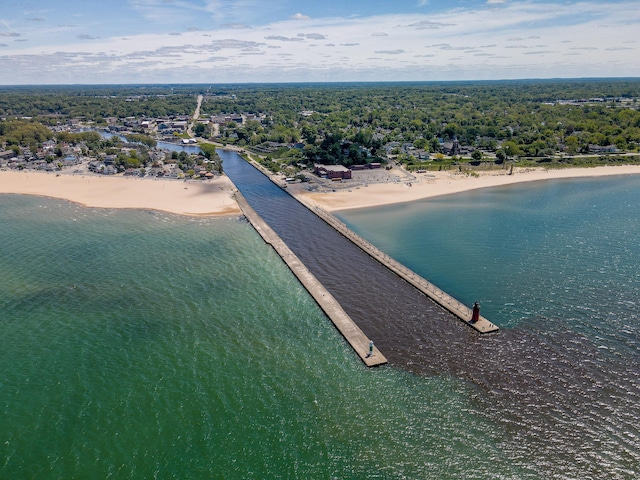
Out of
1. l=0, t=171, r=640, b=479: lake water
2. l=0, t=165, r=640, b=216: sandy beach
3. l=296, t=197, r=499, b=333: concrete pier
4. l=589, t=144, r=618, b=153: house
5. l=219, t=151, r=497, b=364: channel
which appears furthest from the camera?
l=589, t=144, r=618, b=153: house

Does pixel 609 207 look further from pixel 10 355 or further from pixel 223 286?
pixel 10 355

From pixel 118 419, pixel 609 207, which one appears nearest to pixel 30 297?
pixel 118 419

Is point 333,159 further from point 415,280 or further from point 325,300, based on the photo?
point 325,300

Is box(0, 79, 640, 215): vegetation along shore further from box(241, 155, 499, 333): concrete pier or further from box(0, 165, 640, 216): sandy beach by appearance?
box(241, 155, 499, 333): concrete pier

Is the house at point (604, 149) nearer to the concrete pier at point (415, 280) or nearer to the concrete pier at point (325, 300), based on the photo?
the concrete pier at point (415, 280)

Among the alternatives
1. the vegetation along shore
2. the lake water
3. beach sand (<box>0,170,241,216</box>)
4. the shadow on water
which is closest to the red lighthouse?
the shadow on water

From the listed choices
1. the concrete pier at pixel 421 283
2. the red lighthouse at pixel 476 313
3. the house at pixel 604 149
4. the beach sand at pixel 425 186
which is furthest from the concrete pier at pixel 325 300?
the house at pixel 604 149
